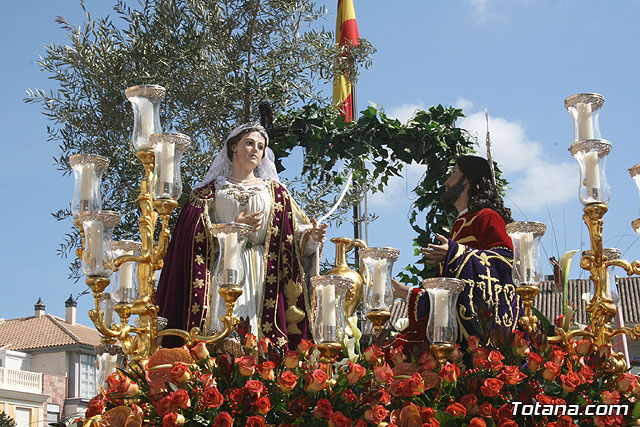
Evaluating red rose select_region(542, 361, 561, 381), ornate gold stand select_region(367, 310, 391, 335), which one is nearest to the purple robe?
ornate gold stand select_region(367, 310, 391, 335)

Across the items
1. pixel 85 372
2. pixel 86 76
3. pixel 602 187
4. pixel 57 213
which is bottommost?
pixel 85 372

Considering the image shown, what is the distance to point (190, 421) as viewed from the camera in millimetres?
4180

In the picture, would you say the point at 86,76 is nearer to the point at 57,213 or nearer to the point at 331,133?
the point at 57,213

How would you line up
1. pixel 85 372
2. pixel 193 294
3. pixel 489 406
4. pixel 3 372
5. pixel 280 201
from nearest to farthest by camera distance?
pixel 489 406, pixel 193 294, pixel 280 201, pixel 3 372, pixel 85 372

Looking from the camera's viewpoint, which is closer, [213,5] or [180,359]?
[180,359]

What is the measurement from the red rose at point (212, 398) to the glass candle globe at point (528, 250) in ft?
6.11

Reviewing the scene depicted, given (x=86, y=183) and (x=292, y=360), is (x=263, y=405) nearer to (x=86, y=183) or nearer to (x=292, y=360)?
(x=292, y=360)

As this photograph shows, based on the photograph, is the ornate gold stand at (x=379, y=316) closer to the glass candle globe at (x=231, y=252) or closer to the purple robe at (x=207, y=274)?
the glass candle globe at (x=231, y=252)

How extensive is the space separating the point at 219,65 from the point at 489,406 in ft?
27.5

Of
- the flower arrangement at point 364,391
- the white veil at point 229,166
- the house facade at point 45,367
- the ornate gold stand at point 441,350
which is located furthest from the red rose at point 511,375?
the house facade at point 45,367

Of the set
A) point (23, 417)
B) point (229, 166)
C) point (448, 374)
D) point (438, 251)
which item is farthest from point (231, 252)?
point (23, 417)

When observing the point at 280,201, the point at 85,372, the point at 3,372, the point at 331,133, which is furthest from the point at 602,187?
the point at 85,372

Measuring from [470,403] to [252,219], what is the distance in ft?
8.09

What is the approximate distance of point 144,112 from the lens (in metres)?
5.49
